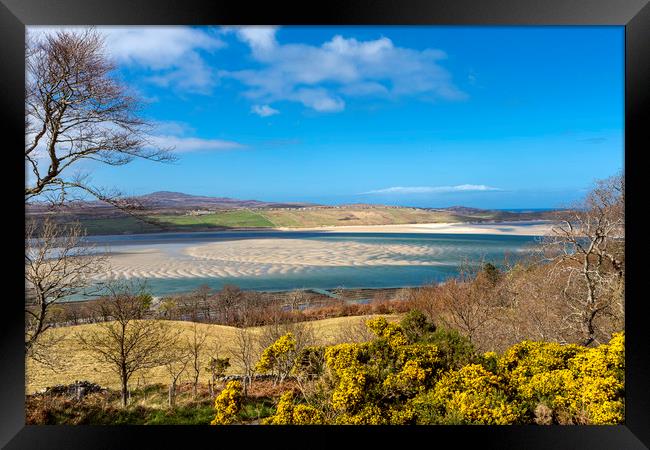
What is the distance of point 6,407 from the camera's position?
2229 millimetres

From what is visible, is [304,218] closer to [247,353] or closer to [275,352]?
[247,353]

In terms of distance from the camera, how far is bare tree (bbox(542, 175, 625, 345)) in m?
4.40

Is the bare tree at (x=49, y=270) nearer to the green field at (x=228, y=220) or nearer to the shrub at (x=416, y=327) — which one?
the green field at (x=228, y=220)

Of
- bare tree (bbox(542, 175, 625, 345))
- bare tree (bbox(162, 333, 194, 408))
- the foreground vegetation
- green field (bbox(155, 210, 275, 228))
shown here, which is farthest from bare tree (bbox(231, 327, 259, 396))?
bare tree (bbox(542, 175, 625, 345))

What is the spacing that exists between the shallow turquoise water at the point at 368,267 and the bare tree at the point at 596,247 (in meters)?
0.93

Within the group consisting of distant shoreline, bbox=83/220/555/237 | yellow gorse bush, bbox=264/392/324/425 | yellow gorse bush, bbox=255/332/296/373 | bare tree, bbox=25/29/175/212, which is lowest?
yellow gorse bush, bbox=264/392/324/425

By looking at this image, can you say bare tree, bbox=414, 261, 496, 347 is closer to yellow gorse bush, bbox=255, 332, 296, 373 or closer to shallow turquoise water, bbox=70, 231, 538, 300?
shallow turquoise water, bbox=70, 231, 538, 300

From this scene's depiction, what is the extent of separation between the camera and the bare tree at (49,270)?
155 inches

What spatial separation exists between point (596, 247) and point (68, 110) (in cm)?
582

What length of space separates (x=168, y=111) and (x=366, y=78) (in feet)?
9.45

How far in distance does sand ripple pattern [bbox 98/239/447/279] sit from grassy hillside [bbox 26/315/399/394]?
3.43 ft

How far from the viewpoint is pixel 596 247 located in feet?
14.9

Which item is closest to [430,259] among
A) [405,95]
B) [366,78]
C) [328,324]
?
[328,324]

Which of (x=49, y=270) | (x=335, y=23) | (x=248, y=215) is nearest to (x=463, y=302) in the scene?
(x=248, y=215)
